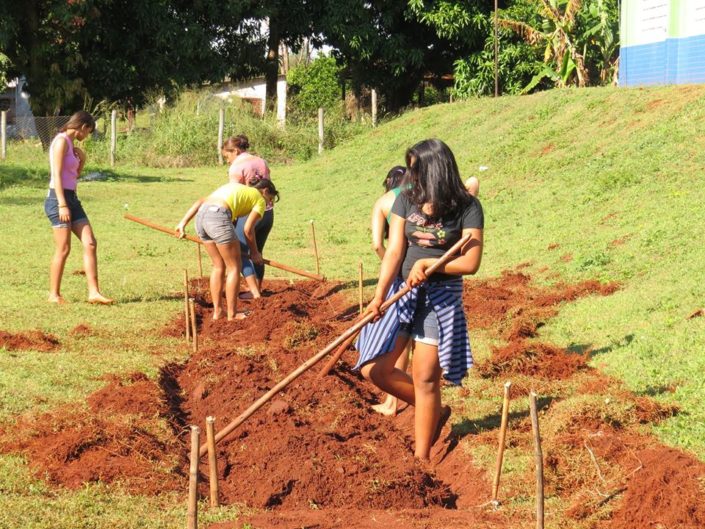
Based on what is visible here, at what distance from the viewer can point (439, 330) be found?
614 cm

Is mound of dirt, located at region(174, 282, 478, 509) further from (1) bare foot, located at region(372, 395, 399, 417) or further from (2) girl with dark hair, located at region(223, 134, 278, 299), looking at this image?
(2) girl with dark hair, located at region(223, 134, 278, 299)

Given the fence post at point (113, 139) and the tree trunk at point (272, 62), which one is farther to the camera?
the tree trunk at point (272, 62)

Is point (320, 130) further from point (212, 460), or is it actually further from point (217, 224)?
point (212, 460)

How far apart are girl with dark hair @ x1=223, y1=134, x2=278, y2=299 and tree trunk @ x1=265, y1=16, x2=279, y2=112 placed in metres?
23.5

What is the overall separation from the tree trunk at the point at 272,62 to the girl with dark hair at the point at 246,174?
2348 cm

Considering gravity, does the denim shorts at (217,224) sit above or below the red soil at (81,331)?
above

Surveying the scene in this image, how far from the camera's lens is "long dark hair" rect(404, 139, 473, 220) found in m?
5.91

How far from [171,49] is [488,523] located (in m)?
30.0

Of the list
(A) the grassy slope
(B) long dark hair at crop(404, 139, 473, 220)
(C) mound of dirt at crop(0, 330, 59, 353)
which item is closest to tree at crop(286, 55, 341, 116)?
(A) the grassy slope

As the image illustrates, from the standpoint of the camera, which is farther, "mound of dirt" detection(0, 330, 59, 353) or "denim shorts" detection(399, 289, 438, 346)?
"mound of dirt" detection(0, 330, 59, 353)

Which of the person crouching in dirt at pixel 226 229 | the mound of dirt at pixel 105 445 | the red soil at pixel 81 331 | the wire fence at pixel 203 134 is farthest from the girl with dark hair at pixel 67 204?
the wire fence at pixel 203 134

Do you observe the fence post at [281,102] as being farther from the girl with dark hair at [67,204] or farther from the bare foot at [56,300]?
the bare foot at [56,300]

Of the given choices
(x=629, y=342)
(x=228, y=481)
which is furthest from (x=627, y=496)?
(x=629, y=342)

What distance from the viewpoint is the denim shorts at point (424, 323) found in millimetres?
6162
